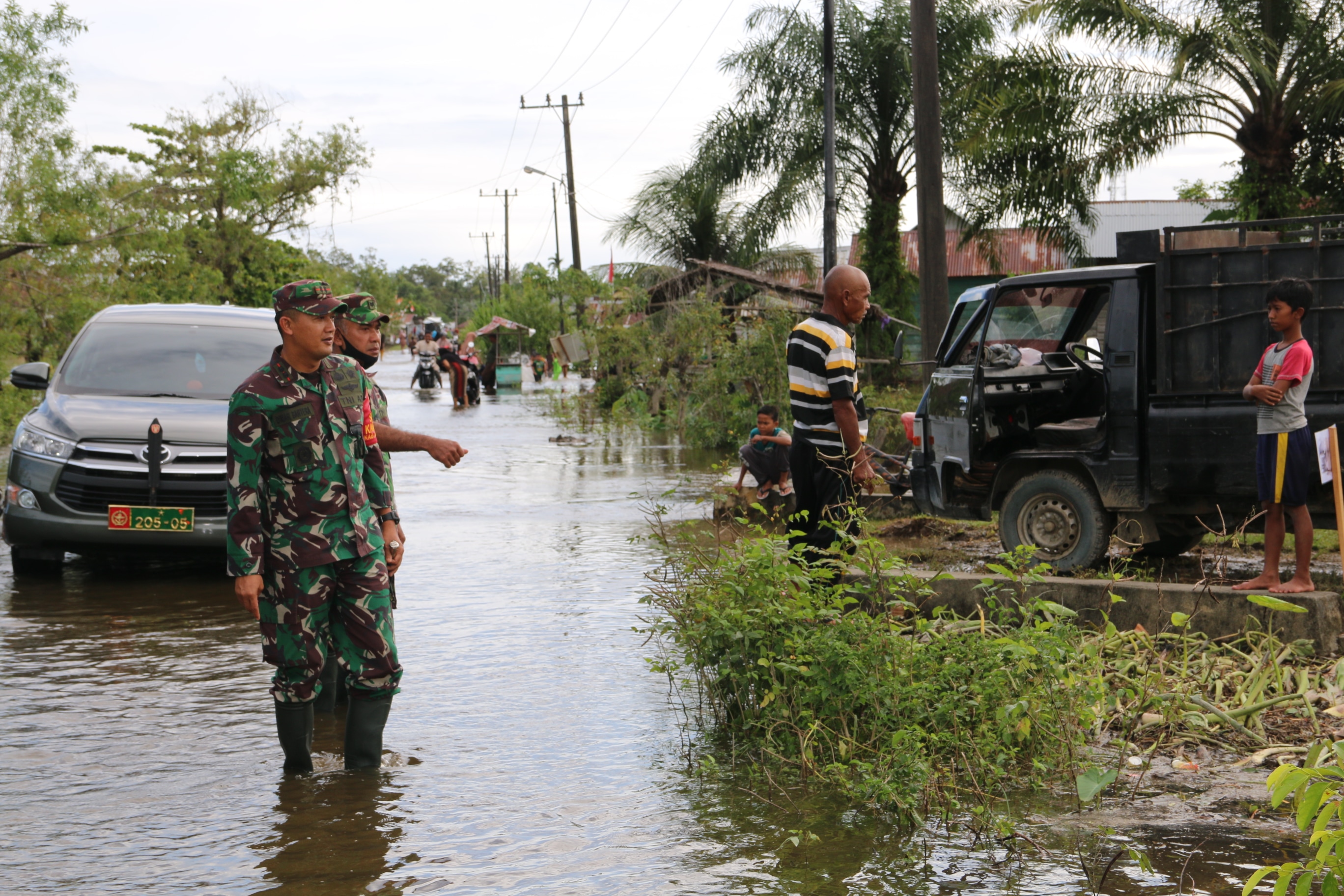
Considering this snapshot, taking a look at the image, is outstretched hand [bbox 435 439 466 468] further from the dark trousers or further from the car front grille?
the car front grille

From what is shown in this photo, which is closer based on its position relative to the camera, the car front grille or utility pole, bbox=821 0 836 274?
the car front grille

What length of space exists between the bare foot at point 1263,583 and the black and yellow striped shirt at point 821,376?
85.4 inches

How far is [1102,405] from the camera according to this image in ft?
27.6

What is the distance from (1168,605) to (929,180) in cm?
726

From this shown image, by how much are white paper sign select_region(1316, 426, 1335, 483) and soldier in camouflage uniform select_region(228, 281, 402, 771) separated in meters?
4.53

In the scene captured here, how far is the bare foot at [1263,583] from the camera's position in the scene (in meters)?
6.59

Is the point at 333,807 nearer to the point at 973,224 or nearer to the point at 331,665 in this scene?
the point at 331,665

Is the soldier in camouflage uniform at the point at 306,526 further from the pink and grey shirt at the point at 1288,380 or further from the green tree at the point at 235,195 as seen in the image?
the green tree at the point at 235,195

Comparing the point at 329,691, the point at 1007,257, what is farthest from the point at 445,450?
the point at 1007,257

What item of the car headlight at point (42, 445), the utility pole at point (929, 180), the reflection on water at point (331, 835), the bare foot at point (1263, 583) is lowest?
the reflection on water at point (331, 835)

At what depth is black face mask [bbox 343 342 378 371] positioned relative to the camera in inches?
226

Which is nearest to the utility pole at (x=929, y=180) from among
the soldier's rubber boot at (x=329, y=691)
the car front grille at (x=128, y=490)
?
the car front grille at (x=128, y=490)

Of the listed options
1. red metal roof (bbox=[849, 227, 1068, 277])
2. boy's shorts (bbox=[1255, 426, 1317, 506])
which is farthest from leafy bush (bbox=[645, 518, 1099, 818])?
red metal roof (bbox=[849, 227, 1068, 277])

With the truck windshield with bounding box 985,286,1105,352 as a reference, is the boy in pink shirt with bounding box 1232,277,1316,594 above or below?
below
